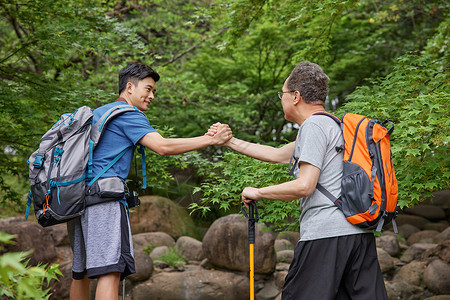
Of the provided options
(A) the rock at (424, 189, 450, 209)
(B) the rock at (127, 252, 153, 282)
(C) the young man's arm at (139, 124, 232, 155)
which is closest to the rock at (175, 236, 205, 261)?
(B) the rock at (127, 252, 153, 282)

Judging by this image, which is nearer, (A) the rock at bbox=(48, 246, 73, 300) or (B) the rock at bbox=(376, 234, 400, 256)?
(A) the rock at bbox=(48, 246, 73, 300)

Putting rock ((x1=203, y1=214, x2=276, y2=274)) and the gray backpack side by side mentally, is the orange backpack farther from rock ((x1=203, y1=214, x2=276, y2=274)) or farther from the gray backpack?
rock ((x1=203, y1=214, x2=276, y2=274))

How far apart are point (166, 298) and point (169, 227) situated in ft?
8.35

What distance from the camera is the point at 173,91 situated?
7.15 metres

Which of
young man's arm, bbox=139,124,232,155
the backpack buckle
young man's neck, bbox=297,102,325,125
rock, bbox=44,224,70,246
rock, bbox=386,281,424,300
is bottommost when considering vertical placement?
rock, bbox=386,281,424,300

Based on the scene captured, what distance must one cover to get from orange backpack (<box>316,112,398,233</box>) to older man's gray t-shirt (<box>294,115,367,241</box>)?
33mm

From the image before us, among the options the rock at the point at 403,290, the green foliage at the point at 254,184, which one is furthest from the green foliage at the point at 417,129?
the rock at the point at 403,290

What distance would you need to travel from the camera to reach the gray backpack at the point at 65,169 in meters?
2.25

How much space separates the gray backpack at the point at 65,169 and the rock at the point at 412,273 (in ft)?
21.9

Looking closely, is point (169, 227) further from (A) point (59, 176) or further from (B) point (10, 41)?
(A) point (59, 176)

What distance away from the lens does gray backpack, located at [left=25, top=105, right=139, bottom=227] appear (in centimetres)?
225

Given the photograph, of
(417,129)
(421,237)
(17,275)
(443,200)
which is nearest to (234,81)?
(421,237)

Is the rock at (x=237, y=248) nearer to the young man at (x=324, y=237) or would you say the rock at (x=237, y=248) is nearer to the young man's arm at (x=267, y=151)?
the young man's arm at (x=267, y=151)

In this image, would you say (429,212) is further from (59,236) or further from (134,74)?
(134,74)
